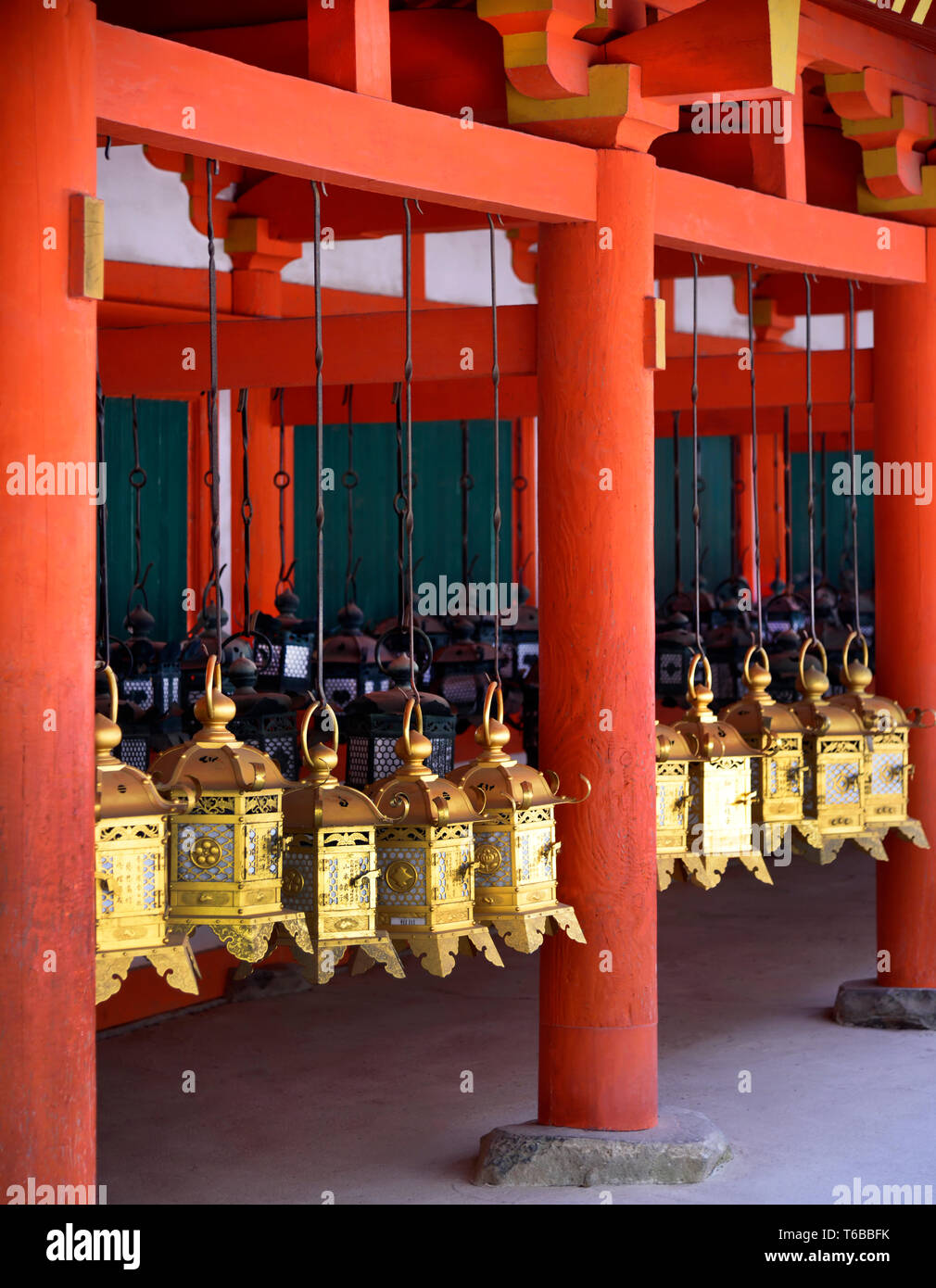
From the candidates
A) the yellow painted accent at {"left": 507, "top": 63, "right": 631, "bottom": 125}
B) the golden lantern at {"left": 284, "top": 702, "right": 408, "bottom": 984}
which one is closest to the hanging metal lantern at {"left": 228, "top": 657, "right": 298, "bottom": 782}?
the golden lantern at {"left": 284, "top": 702, "right": 408, "bottom": 984}

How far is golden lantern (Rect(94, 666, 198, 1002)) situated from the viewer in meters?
Result: 3.47

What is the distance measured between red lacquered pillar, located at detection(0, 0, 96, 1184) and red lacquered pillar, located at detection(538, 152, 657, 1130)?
158cm

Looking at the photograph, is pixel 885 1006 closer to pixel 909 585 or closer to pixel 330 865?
pixel 909 585

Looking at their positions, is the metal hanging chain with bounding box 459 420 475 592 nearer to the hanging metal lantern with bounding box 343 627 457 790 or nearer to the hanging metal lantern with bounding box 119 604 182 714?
the hanging metal lantern with bounding box 119 604 182 714

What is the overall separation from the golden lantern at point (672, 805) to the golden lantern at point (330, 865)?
1.21 metres

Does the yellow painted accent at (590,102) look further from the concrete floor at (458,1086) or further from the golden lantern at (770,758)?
the concrete floor at (458,1086)

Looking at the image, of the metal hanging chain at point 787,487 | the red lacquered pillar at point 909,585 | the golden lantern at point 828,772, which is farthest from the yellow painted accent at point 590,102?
the metal hanging chain at point 787,487

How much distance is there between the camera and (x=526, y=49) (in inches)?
177

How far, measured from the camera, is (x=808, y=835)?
17.8 ft

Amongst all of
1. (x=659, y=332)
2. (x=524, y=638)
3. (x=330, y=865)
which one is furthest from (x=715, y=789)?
(x=524, y=638)

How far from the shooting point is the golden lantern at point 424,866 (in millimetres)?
3965

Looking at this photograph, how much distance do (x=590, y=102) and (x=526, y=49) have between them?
20cm

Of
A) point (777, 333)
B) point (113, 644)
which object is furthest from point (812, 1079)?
point (777, 333)

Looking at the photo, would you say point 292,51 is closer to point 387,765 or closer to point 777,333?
point 387,765
